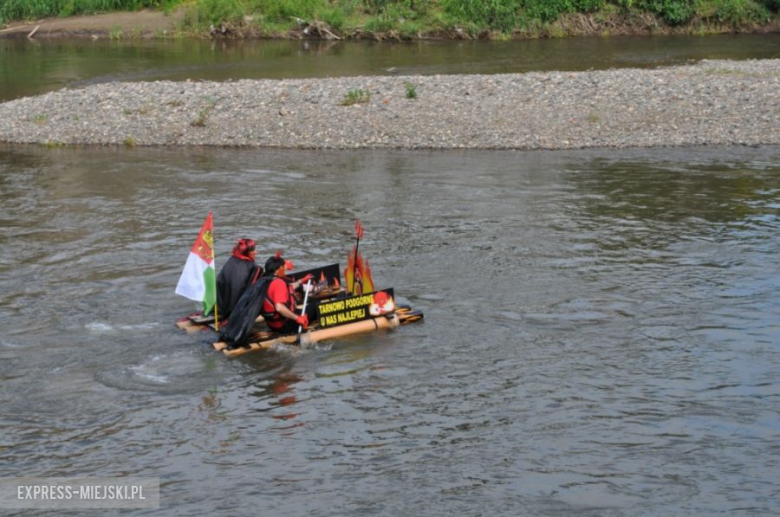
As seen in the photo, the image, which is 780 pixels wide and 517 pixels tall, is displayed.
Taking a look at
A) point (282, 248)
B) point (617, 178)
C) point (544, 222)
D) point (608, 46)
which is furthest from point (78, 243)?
point (608, 46)

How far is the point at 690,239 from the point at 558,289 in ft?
12.2

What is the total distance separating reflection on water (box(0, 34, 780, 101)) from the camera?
36.8 meters

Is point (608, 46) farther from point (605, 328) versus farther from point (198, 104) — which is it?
point (605, 328)

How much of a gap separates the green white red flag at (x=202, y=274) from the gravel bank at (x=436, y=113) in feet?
41.2

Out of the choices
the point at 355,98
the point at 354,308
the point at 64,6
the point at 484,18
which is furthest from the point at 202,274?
the point at 64,6

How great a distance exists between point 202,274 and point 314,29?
38543mm

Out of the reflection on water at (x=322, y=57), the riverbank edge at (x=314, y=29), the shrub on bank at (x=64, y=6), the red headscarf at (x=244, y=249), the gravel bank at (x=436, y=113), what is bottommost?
the red headscarf at (x=244, y=249)

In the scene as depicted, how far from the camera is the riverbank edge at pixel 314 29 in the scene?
4709 centimetres

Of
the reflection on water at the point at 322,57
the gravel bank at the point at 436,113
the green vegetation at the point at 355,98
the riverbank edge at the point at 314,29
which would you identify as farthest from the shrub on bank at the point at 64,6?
the green vegetation at the point at 355,98

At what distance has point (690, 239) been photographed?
1800cm

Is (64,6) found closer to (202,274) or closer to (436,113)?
(436,113)

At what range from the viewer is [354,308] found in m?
13.7

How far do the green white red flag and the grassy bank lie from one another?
3576 centimetres

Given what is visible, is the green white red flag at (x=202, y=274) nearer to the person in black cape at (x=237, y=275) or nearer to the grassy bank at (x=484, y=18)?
the person in black cape at (x=237, y=275)
